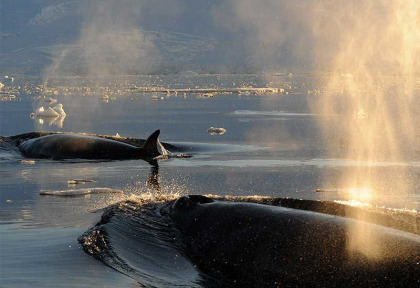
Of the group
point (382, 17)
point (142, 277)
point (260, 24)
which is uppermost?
point (260, 24)

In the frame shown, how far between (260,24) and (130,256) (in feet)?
581

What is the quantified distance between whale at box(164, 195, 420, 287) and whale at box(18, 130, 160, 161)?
361 inches

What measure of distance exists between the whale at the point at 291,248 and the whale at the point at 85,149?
9167 millimetres

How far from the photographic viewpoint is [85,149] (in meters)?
18.3

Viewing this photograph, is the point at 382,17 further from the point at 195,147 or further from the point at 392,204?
the point at 392,204

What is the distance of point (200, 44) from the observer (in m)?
184

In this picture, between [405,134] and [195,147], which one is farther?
[405,134]

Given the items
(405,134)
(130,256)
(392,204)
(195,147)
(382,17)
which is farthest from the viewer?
(382,17)

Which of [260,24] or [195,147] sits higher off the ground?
[260,24]

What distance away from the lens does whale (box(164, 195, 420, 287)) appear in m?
6.84

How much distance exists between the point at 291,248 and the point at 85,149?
1123cm

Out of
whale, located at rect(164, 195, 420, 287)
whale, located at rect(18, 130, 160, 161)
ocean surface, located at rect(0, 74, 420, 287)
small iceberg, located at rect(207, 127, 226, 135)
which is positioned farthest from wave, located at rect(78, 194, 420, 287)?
small iceberg, located at rect(207, 127, 226, 135)

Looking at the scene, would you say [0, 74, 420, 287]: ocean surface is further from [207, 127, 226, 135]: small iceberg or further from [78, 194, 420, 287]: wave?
[207, 127, 226, 135]: small iceberg

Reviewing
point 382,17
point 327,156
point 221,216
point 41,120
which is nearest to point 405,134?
point 327,156
